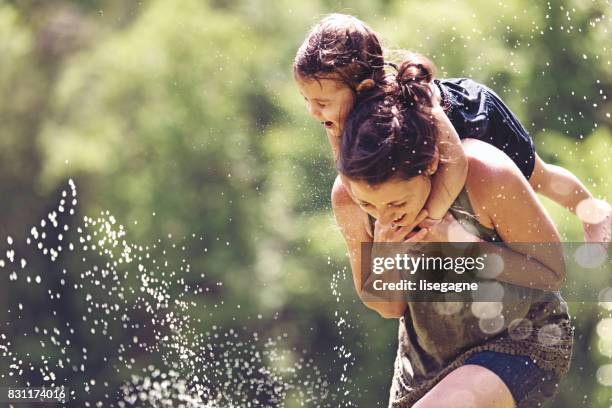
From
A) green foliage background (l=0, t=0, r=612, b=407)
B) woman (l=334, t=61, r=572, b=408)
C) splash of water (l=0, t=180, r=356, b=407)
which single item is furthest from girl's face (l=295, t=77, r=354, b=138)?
green foliage background (l=0, t=0, r=612, b=407)

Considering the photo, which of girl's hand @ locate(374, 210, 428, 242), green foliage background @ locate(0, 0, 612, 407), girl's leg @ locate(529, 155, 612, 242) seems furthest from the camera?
green foliage background @ locate(0, 0, 612, 407)

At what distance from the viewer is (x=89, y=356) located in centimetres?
696

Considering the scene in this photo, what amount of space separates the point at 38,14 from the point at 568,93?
4948mm

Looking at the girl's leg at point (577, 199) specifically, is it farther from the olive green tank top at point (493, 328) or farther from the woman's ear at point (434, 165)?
the woman's ear at point (434, 165)

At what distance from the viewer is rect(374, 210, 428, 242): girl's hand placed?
7.82 ft

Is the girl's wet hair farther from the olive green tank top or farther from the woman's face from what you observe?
the olive green tank top

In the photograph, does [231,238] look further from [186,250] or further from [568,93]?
[568,93]

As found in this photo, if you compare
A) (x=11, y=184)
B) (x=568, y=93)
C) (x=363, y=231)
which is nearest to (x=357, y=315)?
(x=568, y=93)

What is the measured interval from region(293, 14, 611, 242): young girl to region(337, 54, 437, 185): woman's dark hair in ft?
0.10

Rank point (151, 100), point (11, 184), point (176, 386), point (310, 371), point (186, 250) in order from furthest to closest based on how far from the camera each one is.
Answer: point (11, 184), point (151, 100), point (186, 250), point (310, 371), point (176, 386)

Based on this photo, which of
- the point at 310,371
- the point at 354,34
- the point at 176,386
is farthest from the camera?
the point at 310,371

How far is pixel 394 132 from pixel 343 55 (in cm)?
35

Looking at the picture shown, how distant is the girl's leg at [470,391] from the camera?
2299 millimetres

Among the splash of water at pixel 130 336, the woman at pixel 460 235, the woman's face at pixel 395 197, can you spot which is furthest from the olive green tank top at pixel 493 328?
the splash of water at pixel 130 336
